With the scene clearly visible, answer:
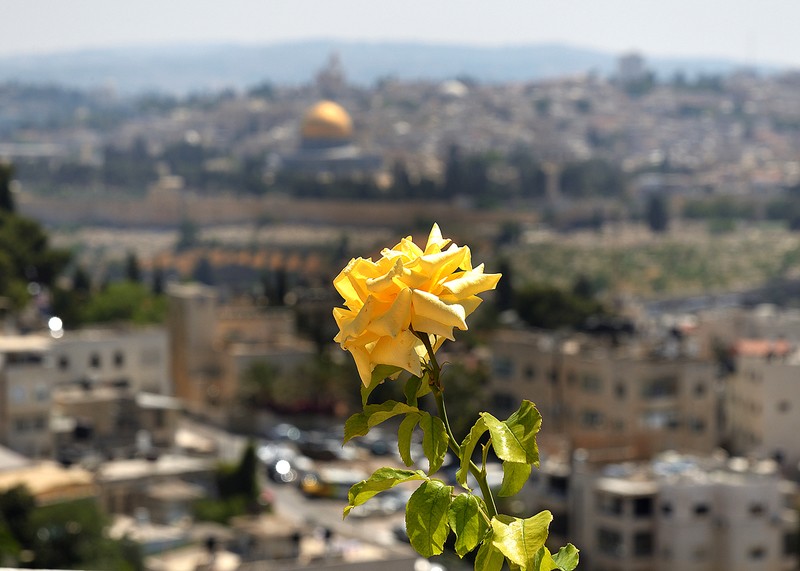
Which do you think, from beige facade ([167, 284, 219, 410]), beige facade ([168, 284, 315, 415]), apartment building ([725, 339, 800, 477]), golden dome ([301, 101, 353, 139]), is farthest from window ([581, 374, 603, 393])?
golden dome ([301, 101, 353, 139])

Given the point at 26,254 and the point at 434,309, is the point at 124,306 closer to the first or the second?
the point at 26,254

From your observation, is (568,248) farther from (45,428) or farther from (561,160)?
(45,428)

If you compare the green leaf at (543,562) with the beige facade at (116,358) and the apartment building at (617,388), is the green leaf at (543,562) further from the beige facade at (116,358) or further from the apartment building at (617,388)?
the beige facade at (116,358)

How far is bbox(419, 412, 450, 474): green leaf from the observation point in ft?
4.94

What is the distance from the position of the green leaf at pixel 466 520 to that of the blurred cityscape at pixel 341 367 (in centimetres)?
22

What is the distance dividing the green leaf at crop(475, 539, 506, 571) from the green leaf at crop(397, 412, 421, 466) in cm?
10

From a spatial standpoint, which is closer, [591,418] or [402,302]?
[402,302]

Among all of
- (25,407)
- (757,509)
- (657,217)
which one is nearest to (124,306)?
(25,407)

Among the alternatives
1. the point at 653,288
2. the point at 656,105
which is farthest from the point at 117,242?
the point at 656,105

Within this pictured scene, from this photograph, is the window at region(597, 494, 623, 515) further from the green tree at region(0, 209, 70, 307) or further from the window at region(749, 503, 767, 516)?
the green tree at region(0, 209, 70, 307)

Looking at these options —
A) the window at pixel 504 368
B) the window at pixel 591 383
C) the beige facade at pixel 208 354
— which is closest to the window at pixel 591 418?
the window at pixel 591 383

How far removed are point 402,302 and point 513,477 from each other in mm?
166

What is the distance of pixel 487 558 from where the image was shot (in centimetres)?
151

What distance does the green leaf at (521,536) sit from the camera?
1.45 metres
